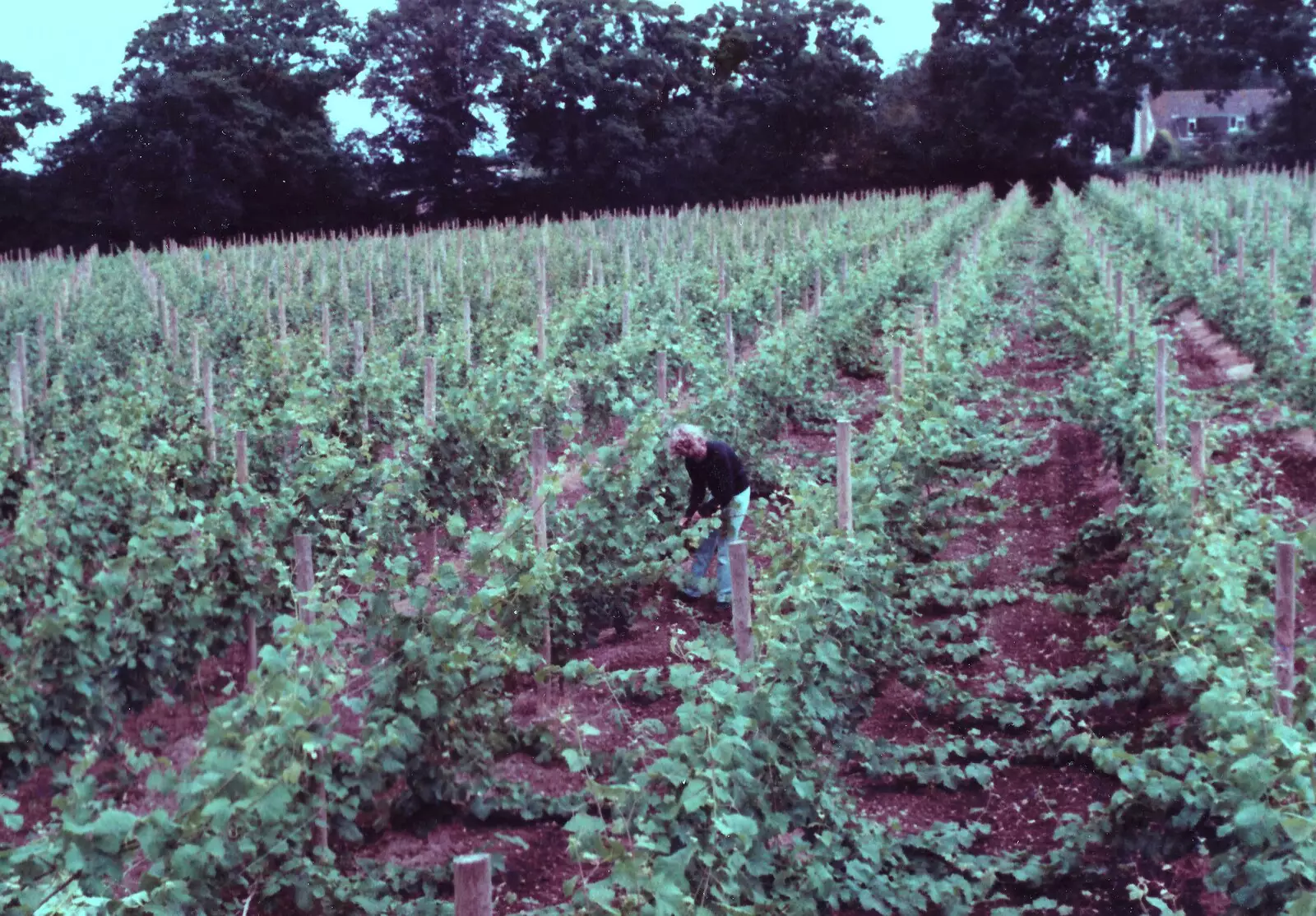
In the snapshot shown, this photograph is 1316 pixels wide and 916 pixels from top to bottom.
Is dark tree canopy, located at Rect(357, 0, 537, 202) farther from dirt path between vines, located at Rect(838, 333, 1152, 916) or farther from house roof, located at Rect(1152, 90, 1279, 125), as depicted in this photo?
house roof, located at Rect(1152, 90, 1279, 125)

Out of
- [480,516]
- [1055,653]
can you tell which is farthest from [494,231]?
[1055,653]

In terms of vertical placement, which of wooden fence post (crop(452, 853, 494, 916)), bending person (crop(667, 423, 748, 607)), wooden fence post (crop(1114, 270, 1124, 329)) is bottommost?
bending person (crop(667, 423, 748, 607))

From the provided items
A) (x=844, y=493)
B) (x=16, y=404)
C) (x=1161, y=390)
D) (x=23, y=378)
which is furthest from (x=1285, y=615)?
(x=23, y=378)

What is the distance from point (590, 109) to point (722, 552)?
3614cm

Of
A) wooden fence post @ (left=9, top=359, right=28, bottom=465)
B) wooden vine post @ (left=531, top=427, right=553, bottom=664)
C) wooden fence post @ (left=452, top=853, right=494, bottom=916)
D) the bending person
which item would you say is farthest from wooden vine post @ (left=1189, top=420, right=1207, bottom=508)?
wooden fence post @ (left=9, top=359, right=28, bottom=465)

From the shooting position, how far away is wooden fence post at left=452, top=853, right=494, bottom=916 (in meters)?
2.46

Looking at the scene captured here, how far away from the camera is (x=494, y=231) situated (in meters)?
28.3

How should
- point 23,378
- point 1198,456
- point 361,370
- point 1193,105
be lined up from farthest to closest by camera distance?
1. point 1193,105
2. point 23,378
3. point 361,370
4. point 1198,456

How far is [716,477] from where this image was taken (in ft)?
23.6

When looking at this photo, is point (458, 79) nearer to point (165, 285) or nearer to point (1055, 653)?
point (165, 285)

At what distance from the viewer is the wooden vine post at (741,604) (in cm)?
450

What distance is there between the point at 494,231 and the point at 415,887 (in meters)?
24.7

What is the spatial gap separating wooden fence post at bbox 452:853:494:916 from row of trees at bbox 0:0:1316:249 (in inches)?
1411

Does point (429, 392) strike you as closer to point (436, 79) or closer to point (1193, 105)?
point (436, 79)
